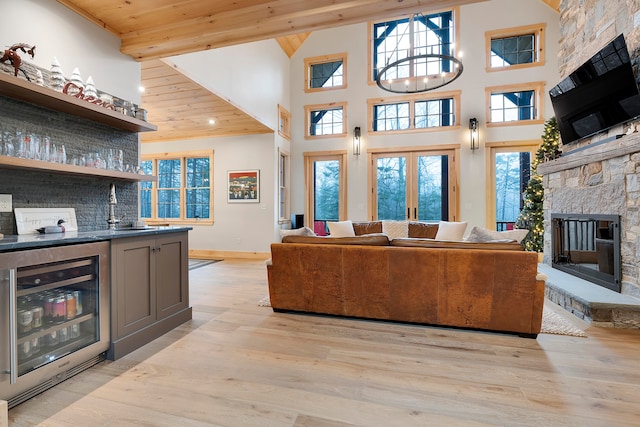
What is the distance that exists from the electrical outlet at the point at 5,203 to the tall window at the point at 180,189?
4.69 meters

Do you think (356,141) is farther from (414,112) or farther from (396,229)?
(396,229)

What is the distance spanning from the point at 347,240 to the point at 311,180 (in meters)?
4.65

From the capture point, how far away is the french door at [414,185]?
664 centimetres

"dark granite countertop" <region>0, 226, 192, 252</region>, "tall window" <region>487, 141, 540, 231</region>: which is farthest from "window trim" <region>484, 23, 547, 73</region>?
"dark granite countertop" <region>0, 226, 192, 252</region>

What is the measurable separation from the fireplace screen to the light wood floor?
35.2 inches

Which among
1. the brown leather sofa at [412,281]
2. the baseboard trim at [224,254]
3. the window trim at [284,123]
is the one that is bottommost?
the baseboard trim at [224,254]

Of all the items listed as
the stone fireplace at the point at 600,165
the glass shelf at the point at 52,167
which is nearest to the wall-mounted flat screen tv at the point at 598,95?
the stone fireplace at the point at 600,165

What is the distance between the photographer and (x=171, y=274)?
8.65 ft

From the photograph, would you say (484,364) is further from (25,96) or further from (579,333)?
(25,96)

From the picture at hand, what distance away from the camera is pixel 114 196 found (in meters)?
2.71

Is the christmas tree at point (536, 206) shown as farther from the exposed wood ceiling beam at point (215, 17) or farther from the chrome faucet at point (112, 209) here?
the chrome faucet at point (112, 209)

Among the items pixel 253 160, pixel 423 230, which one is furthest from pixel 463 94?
pixel 253 160

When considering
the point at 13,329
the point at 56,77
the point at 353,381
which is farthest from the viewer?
the point at 56,77

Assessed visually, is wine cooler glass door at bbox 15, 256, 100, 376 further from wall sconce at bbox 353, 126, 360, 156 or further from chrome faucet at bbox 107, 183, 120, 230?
wall sconce at bbox 353, 126, 360, 156
